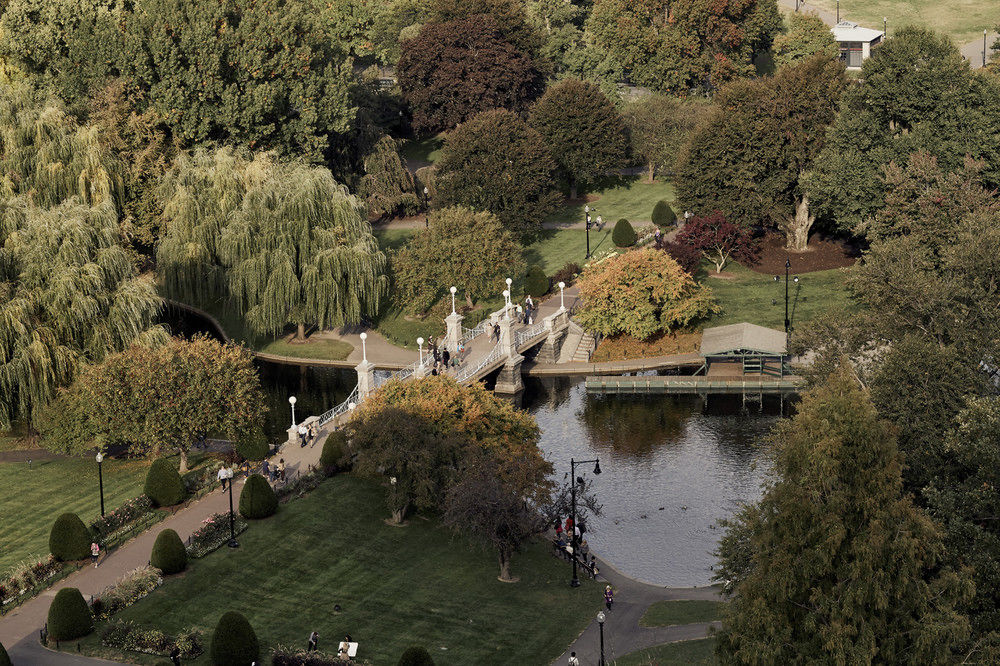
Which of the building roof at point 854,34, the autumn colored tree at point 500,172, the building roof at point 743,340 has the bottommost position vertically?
the building roof at point 743,340

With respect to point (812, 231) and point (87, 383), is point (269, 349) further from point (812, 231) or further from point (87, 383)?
point (812, 231)

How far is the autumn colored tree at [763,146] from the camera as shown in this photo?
3979 inches

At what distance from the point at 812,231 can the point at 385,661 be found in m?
65.5

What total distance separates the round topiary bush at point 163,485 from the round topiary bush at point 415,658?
18.2 meters

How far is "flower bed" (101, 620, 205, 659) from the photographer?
50.1 m

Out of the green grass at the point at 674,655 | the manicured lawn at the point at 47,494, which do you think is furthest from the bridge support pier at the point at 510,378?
the green grass at the point at 674,655

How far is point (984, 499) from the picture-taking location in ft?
148

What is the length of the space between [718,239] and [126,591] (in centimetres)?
5621

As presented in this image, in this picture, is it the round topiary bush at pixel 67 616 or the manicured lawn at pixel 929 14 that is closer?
the round topiary bush at pixel 67 616

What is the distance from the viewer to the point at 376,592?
56219 millimetres

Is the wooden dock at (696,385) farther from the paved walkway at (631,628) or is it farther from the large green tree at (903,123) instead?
the paved walkway at (631,628)

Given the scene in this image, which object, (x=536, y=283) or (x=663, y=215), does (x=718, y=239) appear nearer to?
(x=663, y=215)

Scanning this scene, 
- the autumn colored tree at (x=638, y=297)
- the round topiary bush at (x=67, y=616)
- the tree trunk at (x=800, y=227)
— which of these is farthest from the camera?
the tree trunk at (x=800, y=227)

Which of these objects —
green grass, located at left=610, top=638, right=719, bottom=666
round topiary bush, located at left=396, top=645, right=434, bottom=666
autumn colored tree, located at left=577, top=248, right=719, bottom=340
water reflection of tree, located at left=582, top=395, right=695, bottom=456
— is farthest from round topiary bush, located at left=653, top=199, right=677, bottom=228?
round topiary bush, located at left=396, top=645, right=434, bottom=666
